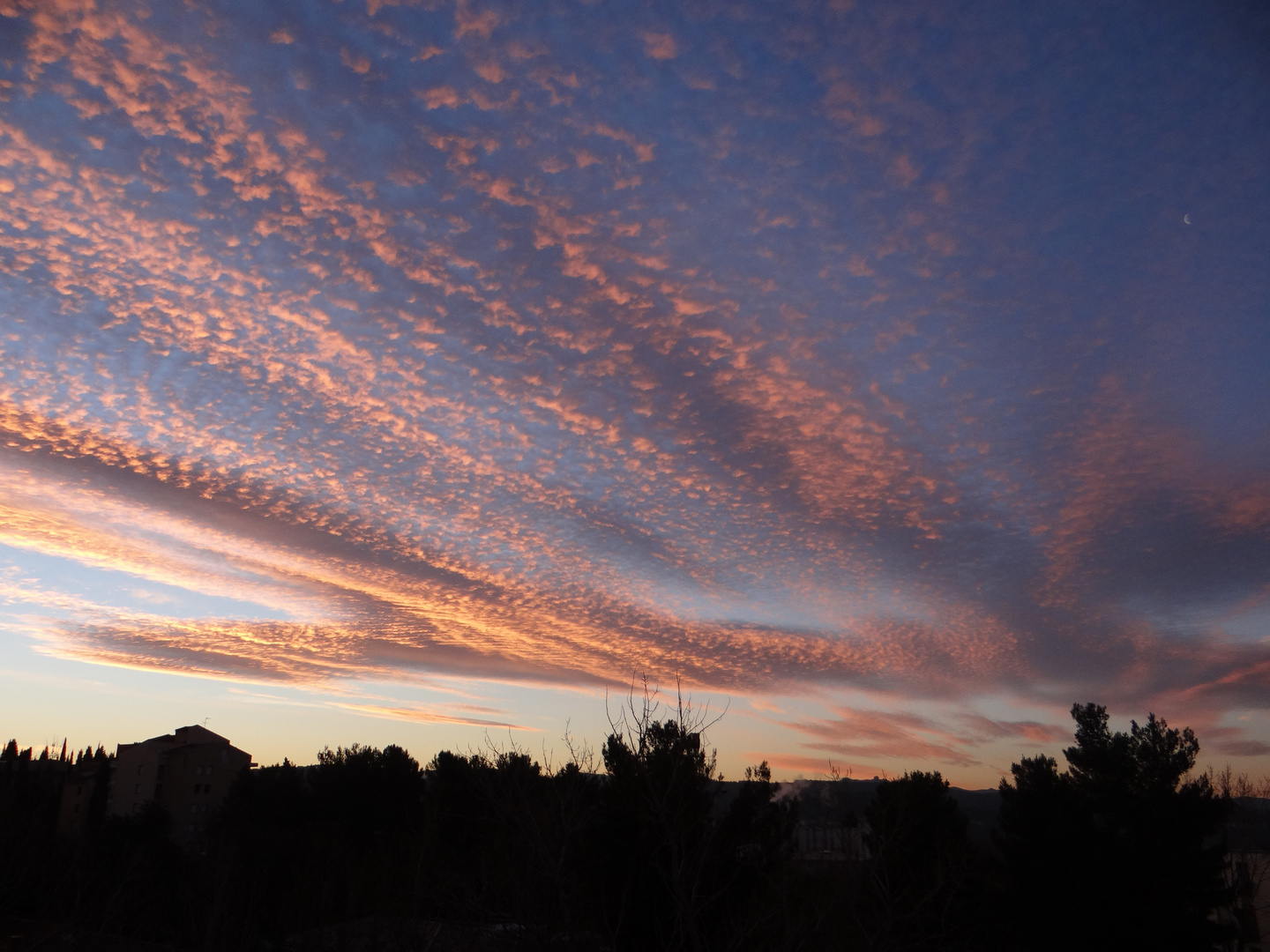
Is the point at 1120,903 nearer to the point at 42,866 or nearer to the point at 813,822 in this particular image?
the point at 813,822

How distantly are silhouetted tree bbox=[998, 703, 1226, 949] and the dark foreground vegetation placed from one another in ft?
0.19

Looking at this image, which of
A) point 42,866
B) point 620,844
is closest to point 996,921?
point 620,844

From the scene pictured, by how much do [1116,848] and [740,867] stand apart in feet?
49.8

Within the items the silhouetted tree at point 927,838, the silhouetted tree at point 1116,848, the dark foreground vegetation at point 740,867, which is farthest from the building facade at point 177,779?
the silhouetted tree at point 1116,848

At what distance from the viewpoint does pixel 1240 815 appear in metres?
30.9

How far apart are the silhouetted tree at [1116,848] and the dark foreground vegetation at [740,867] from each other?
0.06m

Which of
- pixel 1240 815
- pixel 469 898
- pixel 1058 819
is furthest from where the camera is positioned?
pixel 1240 815

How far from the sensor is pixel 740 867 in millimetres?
16984

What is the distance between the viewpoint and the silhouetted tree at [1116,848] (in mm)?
23469

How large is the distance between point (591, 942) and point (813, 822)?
16.8 metres

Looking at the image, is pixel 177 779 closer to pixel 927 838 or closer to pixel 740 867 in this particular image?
pixel 927 838

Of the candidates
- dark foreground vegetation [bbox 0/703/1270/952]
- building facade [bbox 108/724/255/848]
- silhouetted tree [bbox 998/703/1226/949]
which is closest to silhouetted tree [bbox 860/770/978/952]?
dark foreground vegetation [bbox 0/703/1270/952]

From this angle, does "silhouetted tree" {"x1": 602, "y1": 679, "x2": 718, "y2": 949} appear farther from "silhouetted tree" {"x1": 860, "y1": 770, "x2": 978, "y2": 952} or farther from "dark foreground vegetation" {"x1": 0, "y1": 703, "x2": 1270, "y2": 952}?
"silhouetted tree" {"x1": 860, "y1": 770, "x2": 978, "y2": 952}

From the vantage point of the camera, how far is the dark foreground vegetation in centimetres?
1537
